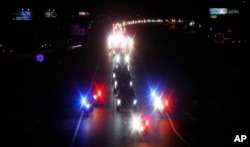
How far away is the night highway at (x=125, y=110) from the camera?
23.7 meters

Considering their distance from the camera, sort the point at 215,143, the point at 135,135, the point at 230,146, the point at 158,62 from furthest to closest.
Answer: the point at 158,62, the point at 135,135, the point at 215,143, the point at 230,146

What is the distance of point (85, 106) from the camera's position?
105 ft

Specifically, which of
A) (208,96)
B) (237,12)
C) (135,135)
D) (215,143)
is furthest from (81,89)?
(237,12)

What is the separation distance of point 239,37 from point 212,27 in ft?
64.8

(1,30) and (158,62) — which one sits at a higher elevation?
(1,30)

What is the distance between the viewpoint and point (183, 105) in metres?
38.1

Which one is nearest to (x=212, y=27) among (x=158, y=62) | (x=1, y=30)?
(x=158, y=62)

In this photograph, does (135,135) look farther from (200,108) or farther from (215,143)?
(200,108)

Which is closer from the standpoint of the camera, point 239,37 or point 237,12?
point 239,37

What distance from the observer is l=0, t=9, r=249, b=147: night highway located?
77.8 feet

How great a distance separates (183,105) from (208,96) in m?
5.07

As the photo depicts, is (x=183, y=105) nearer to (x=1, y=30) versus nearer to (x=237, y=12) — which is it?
(x=1, y=30)

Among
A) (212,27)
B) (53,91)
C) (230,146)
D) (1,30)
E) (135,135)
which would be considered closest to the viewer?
(230,146)

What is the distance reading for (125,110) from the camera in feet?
112
